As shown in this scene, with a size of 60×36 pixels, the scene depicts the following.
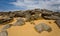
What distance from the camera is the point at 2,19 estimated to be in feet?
10.0

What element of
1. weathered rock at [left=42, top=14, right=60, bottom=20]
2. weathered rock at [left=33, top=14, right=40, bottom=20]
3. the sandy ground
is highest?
weathered rock at [left=33, top=14, right=40, bottom=20]

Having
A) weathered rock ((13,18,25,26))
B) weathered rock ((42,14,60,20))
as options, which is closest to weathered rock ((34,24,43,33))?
weathered rock ((13,18,25,26))

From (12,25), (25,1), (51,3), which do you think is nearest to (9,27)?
(12,25)

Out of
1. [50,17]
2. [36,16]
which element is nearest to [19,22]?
[36,16]

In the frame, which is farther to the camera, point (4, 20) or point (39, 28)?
point (4, 20)

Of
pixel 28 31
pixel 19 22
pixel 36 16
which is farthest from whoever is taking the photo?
pixel 36 16

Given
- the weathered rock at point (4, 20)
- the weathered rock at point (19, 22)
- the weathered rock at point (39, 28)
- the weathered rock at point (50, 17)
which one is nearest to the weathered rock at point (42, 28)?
the weathered rock at point (39, 28)

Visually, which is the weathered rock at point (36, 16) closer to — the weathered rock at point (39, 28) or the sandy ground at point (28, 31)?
the sandy ground at point (28, 31)

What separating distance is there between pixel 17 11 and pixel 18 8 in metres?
0.08

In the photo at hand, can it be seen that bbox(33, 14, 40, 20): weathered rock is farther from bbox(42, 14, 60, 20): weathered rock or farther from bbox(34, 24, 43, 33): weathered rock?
bbox(34, 24, 43, 33): weathered rock

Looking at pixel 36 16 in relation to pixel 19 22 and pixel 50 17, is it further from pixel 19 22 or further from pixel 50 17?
pixel 19 22

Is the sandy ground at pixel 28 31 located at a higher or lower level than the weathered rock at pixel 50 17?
lower

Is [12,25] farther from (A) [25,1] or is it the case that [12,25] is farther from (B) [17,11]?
(A) [25,1]

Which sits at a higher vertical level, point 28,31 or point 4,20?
point 4,20
